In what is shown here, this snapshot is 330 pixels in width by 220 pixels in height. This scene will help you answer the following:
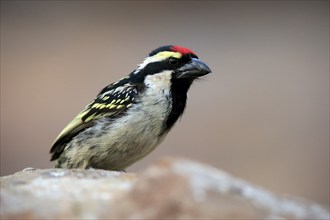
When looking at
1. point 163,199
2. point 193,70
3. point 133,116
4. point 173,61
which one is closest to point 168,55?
point 173,61

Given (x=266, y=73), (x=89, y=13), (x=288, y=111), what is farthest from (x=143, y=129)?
(x=89, y=13)

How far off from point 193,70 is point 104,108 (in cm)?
68

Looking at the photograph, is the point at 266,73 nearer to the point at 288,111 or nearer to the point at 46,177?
the point at 288,111

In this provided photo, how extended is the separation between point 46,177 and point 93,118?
5.00ft

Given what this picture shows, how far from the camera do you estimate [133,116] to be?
5008mm

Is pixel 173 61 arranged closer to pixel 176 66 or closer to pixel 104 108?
pixel 176 66

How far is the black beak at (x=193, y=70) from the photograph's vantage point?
5.21 metres

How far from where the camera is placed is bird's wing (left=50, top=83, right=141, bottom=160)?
5.14 m

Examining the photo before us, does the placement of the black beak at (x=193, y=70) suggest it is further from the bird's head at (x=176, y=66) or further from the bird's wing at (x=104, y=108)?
the bird's wing at (x=104, y=108)

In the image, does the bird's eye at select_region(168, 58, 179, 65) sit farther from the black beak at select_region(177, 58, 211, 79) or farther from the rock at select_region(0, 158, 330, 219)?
the rock at select_region(0, 158, 330, 219)

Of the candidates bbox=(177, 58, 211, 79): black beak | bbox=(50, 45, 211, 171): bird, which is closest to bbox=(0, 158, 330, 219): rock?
bbox=(50, 45, 211, 171): bird

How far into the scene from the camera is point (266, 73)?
37.1ft

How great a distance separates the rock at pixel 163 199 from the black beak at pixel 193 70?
185cm

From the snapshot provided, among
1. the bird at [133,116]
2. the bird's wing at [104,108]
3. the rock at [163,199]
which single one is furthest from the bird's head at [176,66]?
the rock at [163,199]
